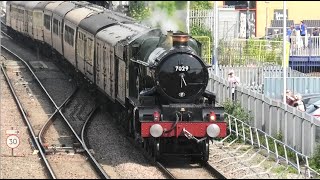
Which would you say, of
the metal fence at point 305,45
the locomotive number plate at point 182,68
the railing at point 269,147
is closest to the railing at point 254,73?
the metal fence at point 305,45

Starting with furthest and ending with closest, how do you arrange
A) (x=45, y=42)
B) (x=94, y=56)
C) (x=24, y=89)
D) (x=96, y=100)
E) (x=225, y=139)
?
(x=45, y=42) → (x=24, y=89) → (x=96, y=100) → (x=94, y=56) → (x=225, y=139)

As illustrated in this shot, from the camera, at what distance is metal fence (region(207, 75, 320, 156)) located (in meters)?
19.3

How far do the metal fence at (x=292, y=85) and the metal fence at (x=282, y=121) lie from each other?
1487 millimetres

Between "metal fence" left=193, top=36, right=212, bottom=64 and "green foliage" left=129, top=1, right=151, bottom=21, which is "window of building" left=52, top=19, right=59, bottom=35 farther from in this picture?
"metal fence" left=193, top=36, right=212, bottom=64

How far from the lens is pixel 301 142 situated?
20.0m

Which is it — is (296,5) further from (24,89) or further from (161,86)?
Result: (161,86)

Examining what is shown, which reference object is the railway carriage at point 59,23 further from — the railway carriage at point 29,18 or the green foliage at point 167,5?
the green foliage at point 167,5

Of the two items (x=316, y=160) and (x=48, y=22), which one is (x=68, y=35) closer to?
(x=48, y=22)

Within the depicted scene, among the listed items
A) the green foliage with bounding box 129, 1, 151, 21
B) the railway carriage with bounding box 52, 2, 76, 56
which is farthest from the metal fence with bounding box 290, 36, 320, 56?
the green foliage with bounding box 129, 1, 151, 21

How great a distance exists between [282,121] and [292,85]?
555 centimetres

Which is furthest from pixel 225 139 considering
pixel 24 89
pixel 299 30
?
pixel 24 89

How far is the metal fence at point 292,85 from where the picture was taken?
25984 millimetres

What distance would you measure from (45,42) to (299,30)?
16134 millimetres

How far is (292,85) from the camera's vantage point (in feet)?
86.8
